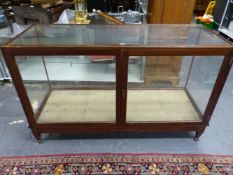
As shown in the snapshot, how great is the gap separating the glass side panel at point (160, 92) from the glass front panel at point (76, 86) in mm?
160

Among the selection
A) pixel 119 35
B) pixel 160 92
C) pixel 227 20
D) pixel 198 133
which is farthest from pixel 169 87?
pixel 227 20

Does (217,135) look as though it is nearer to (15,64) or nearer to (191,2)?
(191,2)

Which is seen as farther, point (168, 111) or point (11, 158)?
point (168, 111)

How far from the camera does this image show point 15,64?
990 millimetres

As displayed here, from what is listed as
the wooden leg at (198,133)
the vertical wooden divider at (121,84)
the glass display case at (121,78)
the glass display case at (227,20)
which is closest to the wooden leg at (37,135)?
the glass display case at (121,78)

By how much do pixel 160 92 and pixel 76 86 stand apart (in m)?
0.72

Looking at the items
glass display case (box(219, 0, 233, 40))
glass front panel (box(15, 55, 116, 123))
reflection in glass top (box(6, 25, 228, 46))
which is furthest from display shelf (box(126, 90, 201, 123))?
glass display case (box(219, 0, 233, 40))

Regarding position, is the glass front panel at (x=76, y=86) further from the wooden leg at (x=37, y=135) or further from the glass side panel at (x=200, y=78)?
the glass side panel at (x=200, y=78)

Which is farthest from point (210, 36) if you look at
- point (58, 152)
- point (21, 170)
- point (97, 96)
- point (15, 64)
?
point (21, 170)

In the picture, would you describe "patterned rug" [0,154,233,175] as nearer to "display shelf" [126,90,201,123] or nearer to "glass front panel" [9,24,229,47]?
"display shelf" [126,90,201,123]

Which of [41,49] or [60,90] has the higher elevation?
[41,49]

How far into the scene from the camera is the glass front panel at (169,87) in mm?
1306

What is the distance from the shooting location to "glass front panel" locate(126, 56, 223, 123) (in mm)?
1306

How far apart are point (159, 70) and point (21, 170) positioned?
123 centimetres
